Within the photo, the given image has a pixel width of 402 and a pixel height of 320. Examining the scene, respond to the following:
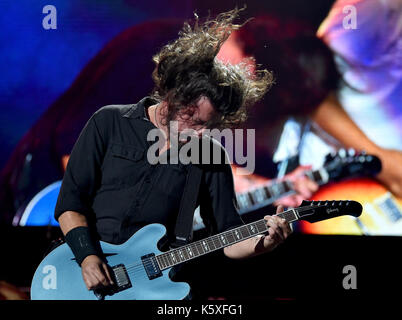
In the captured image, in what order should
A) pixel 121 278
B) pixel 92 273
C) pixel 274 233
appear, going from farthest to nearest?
pixel 274 233 → pixel 121 278 → pixel 92 273

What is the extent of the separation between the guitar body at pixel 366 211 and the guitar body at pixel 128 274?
1381 millimetres

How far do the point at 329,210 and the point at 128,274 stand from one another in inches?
37.6

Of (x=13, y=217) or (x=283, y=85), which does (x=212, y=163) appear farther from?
(x=13, y=217)

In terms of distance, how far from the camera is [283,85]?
3457mm

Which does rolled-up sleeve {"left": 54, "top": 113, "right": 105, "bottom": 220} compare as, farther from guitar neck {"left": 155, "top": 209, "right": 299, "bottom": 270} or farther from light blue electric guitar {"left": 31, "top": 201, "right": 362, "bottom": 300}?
guitar neck {"left": 155, "top": 209, "right": 299, "bottom": 270}

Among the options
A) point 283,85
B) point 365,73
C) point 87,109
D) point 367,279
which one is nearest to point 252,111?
point 283,85

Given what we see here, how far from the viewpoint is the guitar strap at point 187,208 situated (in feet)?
7.95

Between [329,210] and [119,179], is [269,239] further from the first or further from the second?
[119,179]

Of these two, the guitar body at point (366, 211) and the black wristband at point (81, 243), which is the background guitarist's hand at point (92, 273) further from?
the guitar body at point (366, 211)

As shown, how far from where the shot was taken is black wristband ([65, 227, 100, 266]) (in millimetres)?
2186

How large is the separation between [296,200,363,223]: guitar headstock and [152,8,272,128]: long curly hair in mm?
523

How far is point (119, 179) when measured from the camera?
2.36m

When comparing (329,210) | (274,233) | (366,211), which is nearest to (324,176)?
(366,211)

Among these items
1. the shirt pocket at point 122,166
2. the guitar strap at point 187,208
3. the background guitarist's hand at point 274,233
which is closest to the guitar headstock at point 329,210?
the background guitarist's hand at point 274,233
